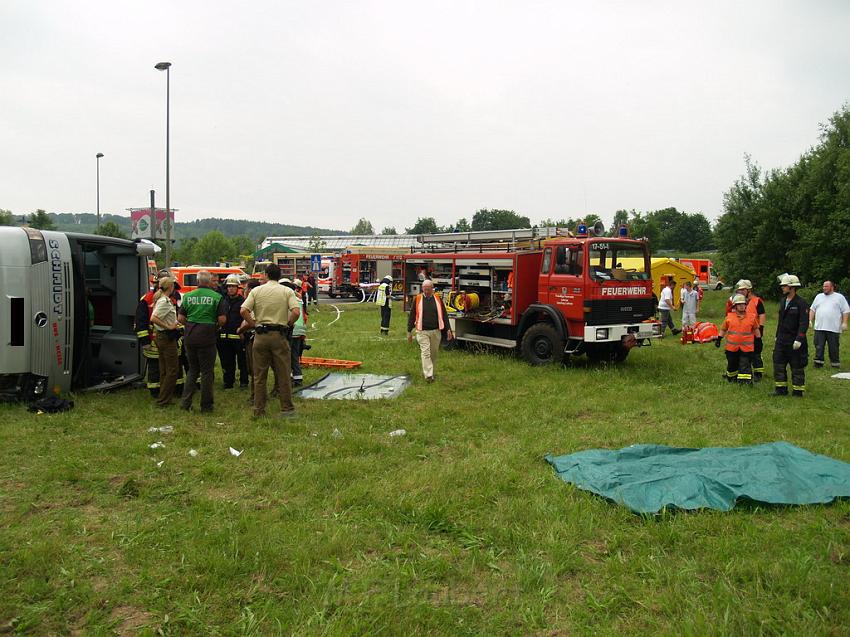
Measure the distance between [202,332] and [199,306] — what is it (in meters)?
0.32

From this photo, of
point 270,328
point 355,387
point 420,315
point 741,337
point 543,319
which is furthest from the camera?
point 543,319

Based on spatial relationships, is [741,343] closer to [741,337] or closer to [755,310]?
[741,337]

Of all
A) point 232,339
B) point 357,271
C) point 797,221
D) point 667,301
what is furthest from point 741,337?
point 357,271

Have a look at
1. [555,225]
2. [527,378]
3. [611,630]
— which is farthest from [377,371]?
[611,630]

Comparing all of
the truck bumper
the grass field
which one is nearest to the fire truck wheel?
the truck bumper

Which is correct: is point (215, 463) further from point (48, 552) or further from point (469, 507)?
point (469, 507)

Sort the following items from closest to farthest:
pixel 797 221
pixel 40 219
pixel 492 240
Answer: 1. pixel 492 240
2. pixel 797 221
3. pixel 40 219

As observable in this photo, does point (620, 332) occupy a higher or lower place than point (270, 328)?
lower

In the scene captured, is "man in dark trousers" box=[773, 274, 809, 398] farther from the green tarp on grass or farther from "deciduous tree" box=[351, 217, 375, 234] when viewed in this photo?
"deciduous tree" box=[351, 217, 375, 234]

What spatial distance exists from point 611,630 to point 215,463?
12.9ft

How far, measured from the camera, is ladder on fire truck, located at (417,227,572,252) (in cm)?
1257

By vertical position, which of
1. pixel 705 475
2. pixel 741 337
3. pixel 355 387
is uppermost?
pixel 741 337

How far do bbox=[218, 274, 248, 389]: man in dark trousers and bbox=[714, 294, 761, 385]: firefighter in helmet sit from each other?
752 cm

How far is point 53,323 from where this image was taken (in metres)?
8.08
